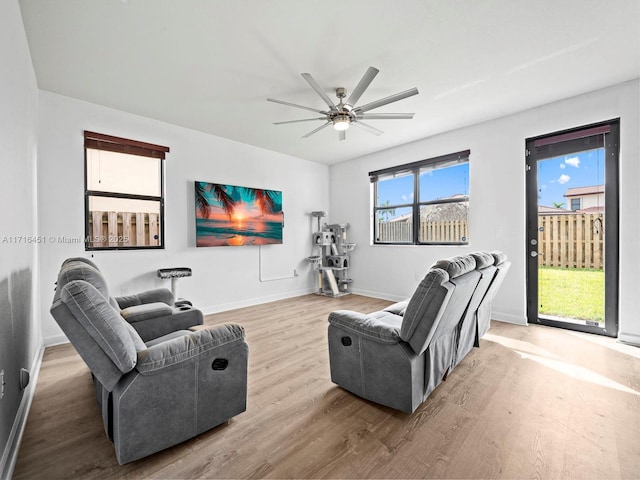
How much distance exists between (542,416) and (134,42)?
13.4 ft

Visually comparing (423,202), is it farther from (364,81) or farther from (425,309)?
(425,309)

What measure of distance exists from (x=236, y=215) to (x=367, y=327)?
3.35 m

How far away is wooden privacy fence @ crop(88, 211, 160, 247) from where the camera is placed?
343cm

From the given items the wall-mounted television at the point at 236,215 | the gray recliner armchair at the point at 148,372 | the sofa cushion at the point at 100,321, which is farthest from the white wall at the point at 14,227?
the wall-mounted television at the point at 236,215

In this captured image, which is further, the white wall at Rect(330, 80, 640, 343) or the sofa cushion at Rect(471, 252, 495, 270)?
the white wall at Rect(330, 80, 640, 343)

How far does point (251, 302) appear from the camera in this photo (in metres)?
4.87

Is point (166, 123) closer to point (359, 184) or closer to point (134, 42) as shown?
point (134, 42)

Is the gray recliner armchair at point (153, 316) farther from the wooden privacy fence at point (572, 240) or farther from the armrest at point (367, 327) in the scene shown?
the wooden privacy fence at point (572, 240)

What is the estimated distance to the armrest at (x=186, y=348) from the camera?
1.43 meters

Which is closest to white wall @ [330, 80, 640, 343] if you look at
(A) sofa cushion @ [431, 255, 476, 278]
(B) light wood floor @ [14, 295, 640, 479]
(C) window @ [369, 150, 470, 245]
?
(C) window @ [369, 150, 470, 245]

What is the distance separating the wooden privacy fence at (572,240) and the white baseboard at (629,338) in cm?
73

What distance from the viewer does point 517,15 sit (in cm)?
207

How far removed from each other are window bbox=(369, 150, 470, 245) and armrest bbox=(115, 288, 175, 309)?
3886 millimetres

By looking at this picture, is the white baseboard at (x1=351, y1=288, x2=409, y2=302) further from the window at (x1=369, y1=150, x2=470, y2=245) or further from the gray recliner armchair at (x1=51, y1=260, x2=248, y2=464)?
the gray recliner armchair at (x1=51, y1=260, x2=248, y2=464)
